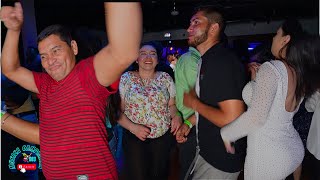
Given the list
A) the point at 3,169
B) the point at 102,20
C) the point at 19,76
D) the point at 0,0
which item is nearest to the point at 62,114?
the point at 19,76

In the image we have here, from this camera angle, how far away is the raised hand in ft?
4.25

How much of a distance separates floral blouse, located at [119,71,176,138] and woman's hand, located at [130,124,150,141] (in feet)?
0.30

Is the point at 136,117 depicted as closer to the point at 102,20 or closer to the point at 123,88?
the point at 123,88

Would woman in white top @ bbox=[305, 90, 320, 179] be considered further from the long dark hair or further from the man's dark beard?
the man's dark beard

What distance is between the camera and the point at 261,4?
690 cm

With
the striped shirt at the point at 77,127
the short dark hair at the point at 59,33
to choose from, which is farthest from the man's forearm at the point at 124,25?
the short dark hair at the point at 59,33

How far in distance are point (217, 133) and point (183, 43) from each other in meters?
7.54

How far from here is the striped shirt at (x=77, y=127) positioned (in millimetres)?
1176

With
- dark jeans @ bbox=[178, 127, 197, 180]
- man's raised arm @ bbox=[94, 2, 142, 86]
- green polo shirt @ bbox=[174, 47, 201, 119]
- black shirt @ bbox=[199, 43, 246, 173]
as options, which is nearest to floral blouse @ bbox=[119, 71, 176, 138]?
green polo shirt @ bbox=[174, 47, 201, 119]

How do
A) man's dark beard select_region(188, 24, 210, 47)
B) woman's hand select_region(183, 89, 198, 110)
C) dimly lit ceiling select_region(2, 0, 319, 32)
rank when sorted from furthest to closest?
1. dimly lit ceiling select_region(2, 0, 319, 32)
2. man's dark beard select_region(188, 24, 210, 47)
3. woman's hand select_region(183, 89, 198, 110)

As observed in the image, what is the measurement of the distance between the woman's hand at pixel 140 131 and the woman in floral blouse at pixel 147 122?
3 centimetres

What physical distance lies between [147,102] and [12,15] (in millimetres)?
1184

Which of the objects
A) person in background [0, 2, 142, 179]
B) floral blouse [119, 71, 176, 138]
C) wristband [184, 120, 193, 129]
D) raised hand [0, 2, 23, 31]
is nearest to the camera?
person in background [0, 2, 142, 179]

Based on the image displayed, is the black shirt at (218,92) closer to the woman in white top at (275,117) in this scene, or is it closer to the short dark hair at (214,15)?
the woman in white top at (275,117)
